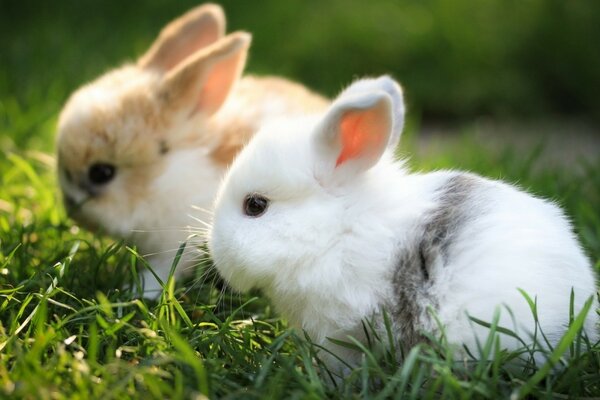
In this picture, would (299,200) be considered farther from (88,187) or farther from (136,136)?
(88,187)

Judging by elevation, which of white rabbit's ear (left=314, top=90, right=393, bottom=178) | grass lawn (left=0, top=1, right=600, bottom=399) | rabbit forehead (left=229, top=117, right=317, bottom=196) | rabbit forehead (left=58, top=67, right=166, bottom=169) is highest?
white rabbit's ear (left=314, top=90, right=393, bottom=178)

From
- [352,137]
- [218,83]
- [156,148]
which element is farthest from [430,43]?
[352,137]

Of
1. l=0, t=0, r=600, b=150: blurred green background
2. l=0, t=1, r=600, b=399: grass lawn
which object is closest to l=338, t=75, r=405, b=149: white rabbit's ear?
l=0, t=1, r=600, b=399: grass lawn

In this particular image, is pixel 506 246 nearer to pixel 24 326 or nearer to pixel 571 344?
pixel 571 344

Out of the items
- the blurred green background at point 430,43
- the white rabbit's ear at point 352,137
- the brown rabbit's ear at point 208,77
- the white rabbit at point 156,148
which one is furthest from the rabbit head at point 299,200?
the blurred green background at point 430,43

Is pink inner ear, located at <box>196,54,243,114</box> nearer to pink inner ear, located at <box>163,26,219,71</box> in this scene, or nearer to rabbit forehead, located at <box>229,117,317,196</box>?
pink inner ear, located at <box>163,26,219,71</box>

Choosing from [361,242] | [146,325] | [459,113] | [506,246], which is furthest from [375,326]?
[459,113]
